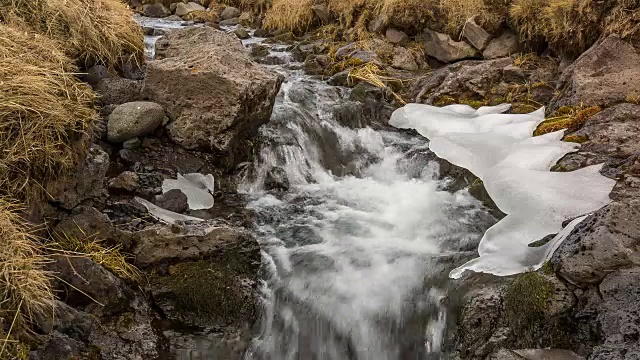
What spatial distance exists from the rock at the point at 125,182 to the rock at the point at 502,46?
628 centimetres

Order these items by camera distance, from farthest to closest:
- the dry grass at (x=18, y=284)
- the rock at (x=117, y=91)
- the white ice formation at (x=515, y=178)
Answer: the rock at (x=117, y=91) < the white ice formation at (x=515, y=178) < the dry grass at (x=18, y=284)

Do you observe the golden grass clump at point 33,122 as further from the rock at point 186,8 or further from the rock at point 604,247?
the rock at point 186,8

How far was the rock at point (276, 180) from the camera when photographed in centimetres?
629

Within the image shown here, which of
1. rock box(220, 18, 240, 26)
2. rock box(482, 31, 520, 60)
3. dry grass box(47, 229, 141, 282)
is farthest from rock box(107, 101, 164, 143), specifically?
rock box(220, 18, 240, 26)

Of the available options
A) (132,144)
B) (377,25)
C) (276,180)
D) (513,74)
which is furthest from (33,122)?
(377,25)

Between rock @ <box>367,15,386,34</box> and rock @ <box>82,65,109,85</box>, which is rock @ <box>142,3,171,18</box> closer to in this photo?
rock @ <box>367,15,386,34</box>

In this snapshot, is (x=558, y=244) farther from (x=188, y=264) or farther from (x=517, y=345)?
(x=188, y=264)

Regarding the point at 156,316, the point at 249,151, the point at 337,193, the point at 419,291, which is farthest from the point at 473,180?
the point at 156,316

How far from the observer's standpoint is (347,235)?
528cm

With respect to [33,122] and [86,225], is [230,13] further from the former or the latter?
[86,225]

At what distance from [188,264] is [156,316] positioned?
0.47m

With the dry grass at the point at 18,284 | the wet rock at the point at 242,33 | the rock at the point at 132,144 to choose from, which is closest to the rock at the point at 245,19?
the wet rock at the point at 242,33

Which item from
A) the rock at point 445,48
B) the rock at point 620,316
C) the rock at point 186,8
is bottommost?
the rock at point 186,8

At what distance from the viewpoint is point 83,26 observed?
650cm
